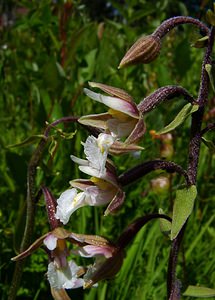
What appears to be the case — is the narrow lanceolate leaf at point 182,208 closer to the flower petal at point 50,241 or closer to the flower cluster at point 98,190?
the flower cluster at point 98,190

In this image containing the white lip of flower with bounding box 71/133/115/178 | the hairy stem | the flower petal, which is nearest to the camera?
the white lip of flower with bounding box 71/133/115/178

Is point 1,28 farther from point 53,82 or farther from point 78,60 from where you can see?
point 53,82

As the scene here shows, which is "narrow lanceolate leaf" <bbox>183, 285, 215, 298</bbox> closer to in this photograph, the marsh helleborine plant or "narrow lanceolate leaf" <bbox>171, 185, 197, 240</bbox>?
the marsh helleborine plant

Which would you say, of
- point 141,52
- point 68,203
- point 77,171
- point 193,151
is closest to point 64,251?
point 68,203

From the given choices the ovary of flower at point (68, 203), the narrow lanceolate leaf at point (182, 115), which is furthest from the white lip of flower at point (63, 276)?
the narrow lanceolate leaf at point (182, 115)

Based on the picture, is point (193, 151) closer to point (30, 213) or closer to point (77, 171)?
point (30, 213)

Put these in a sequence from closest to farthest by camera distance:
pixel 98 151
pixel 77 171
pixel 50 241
Answer: 1. pixel 98 151
2. pixel 50 241
3. pixel 77 171

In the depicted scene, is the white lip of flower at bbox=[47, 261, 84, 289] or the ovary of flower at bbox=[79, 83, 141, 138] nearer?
the ovary of flower at bbox=[79, 83, 141, 138]

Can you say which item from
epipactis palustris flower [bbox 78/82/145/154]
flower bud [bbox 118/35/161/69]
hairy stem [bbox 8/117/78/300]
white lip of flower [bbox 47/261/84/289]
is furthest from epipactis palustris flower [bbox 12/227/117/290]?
flower bud [bbox 118/35/161/69]
